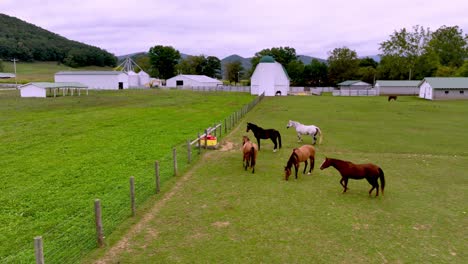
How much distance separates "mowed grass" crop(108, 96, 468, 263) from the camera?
7047 millimetres

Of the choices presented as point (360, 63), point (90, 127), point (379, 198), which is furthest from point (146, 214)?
point (360, 63)

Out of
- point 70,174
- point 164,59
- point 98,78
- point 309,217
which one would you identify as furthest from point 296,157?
point 164,59

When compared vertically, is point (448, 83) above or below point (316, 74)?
below

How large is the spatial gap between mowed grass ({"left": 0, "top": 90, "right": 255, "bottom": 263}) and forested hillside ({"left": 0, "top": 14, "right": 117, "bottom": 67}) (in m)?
150

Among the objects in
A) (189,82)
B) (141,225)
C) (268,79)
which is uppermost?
(189,82)

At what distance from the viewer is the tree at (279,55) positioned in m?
104

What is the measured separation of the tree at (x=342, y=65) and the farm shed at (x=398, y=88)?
22770 mm

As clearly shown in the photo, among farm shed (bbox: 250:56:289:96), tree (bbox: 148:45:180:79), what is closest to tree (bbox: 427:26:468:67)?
farm shed (bbox: 250:56:289:96)

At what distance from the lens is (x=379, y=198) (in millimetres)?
10336

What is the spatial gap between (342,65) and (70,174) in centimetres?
8943

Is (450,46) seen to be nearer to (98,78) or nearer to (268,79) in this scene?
(268,79)

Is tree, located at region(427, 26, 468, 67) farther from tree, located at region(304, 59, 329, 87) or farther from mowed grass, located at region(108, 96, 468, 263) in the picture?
mowed grass, located at region(108, 96, 468, 263)

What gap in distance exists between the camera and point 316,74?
92.8m

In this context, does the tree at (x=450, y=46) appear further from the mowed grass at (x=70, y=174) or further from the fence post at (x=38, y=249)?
the fence post at (x=38, y=249)
